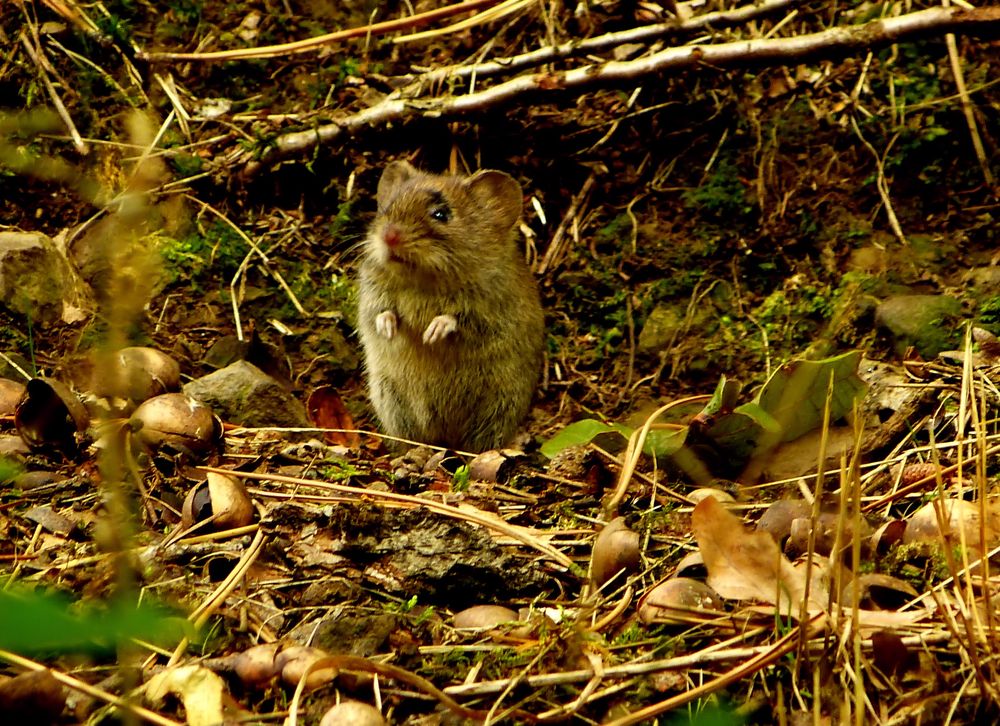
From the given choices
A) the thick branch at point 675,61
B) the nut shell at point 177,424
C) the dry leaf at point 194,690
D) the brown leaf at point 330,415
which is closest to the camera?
the dry leaf at point 194,690

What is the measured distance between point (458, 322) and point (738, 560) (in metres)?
3.14

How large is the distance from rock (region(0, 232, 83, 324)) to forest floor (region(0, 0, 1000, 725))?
0.8 inches

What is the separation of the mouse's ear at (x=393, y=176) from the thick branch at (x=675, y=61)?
374 millimetres

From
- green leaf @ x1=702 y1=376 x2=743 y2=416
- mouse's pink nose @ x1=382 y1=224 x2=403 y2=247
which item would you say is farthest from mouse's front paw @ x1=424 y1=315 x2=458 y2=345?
green leaf @ x1=702 y1=376 x2=743 y2=416

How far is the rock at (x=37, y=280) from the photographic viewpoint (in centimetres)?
486

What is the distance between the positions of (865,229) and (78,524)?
4287mm

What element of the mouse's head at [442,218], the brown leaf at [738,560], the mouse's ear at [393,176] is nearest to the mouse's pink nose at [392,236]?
the mouse's head at [442,218]

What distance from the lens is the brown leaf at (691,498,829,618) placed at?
236 cm

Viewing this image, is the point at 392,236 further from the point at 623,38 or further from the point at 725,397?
the point at 725,397

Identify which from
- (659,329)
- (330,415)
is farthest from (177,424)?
(659,329)

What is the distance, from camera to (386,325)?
5.29 metres

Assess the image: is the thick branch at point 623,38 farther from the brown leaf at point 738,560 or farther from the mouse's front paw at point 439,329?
the brown leaf at point 738,560

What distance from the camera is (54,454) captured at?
364 centimetres

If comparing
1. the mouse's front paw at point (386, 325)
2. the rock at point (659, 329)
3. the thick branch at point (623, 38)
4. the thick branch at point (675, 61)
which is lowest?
the rock at point (659, 329)
